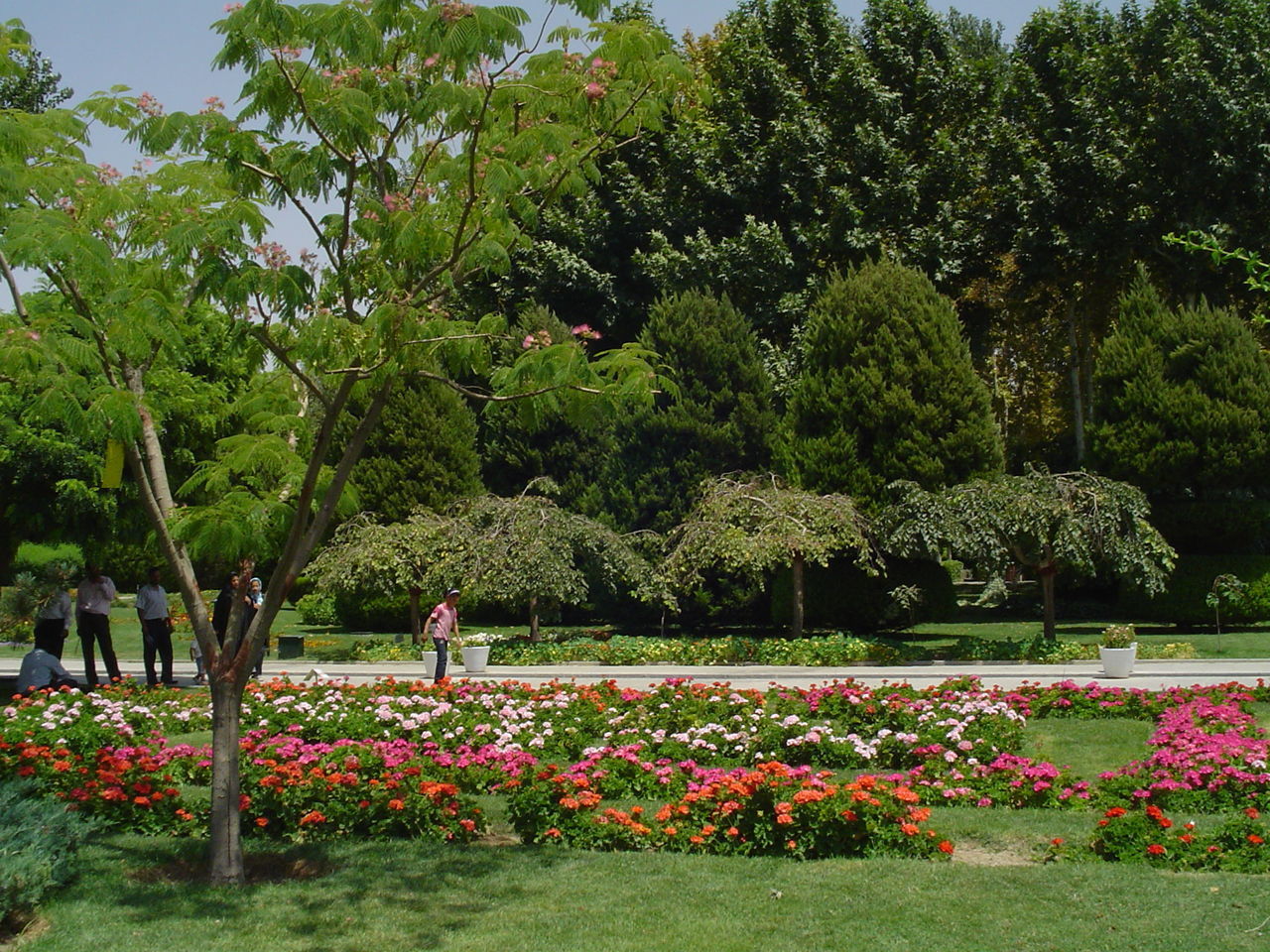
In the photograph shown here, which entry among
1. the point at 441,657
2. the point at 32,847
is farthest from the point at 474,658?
the point at 32,847

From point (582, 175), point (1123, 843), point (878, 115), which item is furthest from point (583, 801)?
point (878, 115)

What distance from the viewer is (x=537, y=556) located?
20.5m

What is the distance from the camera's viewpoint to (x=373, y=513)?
2384 centimetres

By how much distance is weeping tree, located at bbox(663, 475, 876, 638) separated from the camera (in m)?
19.9

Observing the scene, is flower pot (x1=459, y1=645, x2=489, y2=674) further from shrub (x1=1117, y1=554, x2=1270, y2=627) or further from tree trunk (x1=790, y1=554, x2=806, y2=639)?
shrub (x1=1117, y1=554, x2=1270, y2=627)

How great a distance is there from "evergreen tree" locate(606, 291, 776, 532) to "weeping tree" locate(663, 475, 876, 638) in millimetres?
2838

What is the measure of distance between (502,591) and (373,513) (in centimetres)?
465

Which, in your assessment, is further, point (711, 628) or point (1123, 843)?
point (711, 628)

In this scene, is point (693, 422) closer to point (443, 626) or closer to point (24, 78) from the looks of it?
point (443, 626)

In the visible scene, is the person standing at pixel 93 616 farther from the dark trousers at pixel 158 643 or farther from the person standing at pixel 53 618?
the person standing at pixel 53 618

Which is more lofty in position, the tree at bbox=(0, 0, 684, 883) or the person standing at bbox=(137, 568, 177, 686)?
the tree at bbox=(0, 0, 684, 883)

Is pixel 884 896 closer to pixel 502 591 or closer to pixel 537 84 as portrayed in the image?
pixel 537 84

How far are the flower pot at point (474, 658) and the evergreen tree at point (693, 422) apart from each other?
6574 mm

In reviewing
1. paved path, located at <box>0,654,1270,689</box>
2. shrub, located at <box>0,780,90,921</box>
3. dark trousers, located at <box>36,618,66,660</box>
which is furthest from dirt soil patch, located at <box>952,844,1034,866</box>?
dark trousers, located at <box>36,618,66,660</box>
